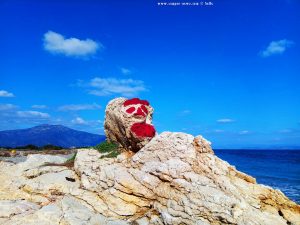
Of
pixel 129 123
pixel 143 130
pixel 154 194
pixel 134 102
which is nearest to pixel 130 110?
pixel 129 123

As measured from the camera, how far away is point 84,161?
903 inches

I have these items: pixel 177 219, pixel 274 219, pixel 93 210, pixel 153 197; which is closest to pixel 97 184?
pixel 93 210

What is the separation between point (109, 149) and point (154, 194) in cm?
846

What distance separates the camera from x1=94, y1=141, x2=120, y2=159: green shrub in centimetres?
2466

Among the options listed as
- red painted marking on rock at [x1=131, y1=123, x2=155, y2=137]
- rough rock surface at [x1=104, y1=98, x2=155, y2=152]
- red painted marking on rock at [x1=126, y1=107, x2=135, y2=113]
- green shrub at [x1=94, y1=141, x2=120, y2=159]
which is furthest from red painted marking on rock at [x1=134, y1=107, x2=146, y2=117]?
green shrub at [x1=94, y1=141, x2=120, y2=159]

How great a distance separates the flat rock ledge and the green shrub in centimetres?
270

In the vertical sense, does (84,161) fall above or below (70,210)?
above

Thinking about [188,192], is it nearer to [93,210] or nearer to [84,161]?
[93,210]

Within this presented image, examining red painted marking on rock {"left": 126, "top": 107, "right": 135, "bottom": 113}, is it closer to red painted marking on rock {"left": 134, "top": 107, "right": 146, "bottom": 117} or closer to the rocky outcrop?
red painted marking on rock {"left": 134, "top": 107, "right": 146, "bottom": 117}

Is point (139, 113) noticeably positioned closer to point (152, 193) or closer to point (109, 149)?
point (109, 149)

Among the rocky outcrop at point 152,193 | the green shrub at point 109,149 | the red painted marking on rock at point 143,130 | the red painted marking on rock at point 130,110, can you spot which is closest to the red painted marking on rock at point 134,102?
the red painted marking on rock at point 130,110

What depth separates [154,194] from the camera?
1870cm

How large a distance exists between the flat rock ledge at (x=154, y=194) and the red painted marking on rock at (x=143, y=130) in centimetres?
246

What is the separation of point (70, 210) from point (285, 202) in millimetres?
11450
